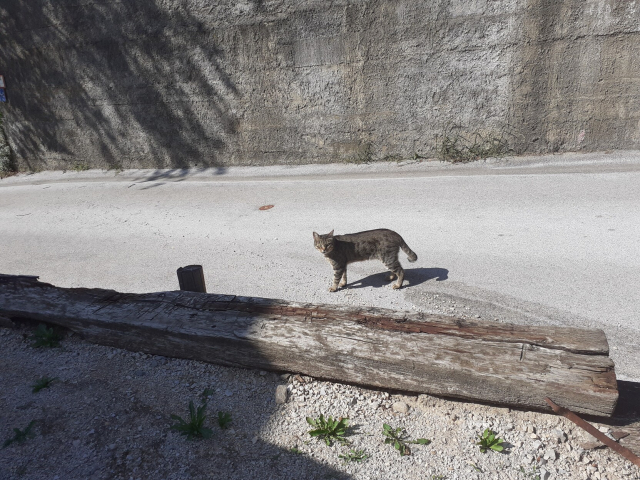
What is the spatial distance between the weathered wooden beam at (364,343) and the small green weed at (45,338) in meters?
0.10

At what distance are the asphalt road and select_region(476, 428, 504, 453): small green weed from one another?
1584 millimetres

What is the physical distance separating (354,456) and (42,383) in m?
2.48

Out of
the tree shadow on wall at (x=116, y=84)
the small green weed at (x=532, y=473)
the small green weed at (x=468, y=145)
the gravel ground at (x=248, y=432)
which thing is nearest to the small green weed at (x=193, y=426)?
the gravel ground at (x=248, y=432)

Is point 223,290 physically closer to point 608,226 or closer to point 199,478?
point 199,478

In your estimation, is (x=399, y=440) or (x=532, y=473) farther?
(x=399, y=440)

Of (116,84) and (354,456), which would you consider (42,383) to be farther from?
(116,84)

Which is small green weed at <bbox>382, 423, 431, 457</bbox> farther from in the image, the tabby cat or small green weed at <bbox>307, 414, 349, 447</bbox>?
the tabby cat

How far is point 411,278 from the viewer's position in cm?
606

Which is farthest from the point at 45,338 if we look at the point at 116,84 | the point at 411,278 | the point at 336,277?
the point at 116,84

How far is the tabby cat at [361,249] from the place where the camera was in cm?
581

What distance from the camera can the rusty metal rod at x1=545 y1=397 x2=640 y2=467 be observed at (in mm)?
2965

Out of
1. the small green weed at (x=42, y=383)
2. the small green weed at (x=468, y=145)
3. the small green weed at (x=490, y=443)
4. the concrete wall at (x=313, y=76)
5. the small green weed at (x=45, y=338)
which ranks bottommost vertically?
the small green weed at (x=490, y=443)

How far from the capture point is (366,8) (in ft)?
34.3

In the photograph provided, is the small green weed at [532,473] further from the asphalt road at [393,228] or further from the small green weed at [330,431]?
the asphalt road at [393,228]
